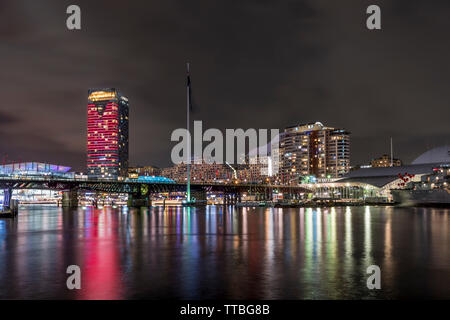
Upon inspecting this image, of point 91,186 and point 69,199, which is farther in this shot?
point 69,199

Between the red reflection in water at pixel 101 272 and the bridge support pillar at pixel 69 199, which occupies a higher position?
the red reflection in water at pixel 101 272

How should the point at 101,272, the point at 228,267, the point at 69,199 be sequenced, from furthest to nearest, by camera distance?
the point at 69,199 → the point at 228,267 → the point at 101,272

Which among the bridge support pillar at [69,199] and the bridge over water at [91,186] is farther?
the bridge support pillar at [69,199]

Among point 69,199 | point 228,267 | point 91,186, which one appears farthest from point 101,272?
point 69,199

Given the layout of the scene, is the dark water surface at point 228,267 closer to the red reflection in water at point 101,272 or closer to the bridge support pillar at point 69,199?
the red reflection in water at point 101,272

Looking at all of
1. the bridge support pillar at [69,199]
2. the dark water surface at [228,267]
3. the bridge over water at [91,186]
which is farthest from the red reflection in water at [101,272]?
the bridge support pillar at [69,199]

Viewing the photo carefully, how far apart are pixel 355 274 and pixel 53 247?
27.6 meters

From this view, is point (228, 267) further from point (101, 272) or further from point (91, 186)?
point (91, 186)

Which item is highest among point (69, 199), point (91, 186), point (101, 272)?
point (91, 186)

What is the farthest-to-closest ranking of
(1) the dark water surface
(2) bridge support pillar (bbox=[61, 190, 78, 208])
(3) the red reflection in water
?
(2) bridge support pillar (bbox=[61, 190, 78, 208]) < (1) the dark water surface < (3) the red reflection in water

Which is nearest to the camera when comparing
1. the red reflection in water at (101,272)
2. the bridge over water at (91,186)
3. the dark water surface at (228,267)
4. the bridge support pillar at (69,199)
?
the red reflection in water at (101,272)

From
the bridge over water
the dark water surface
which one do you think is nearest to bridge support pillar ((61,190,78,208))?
the bridge over water

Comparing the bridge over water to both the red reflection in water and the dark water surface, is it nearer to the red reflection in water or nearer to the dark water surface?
the dark water surface

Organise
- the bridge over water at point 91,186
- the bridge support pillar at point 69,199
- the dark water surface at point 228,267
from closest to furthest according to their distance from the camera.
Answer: the dark water surface at point 228,267 → the bridge over water at point 91,186 → the bridge support pillar at point 69,199
